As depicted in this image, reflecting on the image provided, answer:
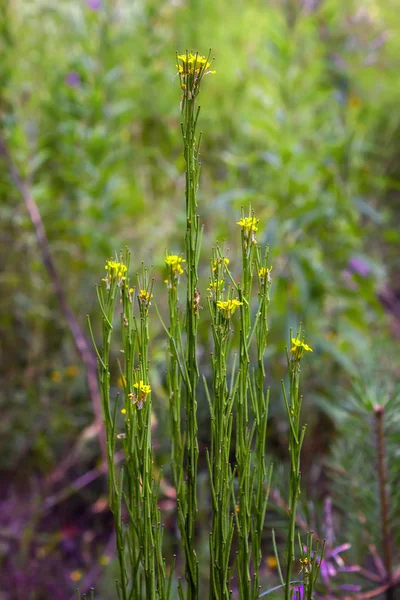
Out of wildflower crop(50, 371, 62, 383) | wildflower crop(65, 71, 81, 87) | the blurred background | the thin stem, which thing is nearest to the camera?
the thin stem

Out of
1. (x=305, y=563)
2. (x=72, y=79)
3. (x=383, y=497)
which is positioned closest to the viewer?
(x=305, y=563)

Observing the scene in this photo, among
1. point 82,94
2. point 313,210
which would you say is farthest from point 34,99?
point 313,210

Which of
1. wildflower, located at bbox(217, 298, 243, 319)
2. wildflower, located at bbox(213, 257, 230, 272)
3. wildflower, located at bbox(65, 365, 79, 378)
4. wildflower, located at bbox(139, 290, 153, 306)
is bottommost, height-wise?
wildflower, located at bbox(217, 298, 243, 319)

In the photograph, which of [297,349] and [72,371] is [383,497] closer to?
[297,349]

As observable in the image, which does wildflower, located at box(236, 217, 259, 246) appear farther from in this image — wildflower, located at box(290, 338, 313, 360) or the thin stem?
the thin stem

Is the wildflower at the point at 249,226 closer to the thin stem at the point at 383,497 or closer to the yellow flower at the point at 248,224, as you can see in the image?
the yellow flower at the point at 248,224

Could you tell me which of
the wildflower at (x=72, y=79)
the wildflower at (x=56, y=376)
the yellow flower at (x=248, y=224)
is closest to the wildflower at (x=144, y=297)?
the yellow flower at (x=248, y=224)

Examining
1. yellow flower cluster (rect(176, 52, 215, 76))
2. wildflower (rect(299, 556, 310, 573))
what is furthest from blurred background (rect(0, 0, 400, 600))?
yellow flower cluster (rect(176, 52, 215, 76))

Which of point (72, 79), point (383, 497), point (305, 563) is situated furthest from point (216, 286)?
point (72, 79)
